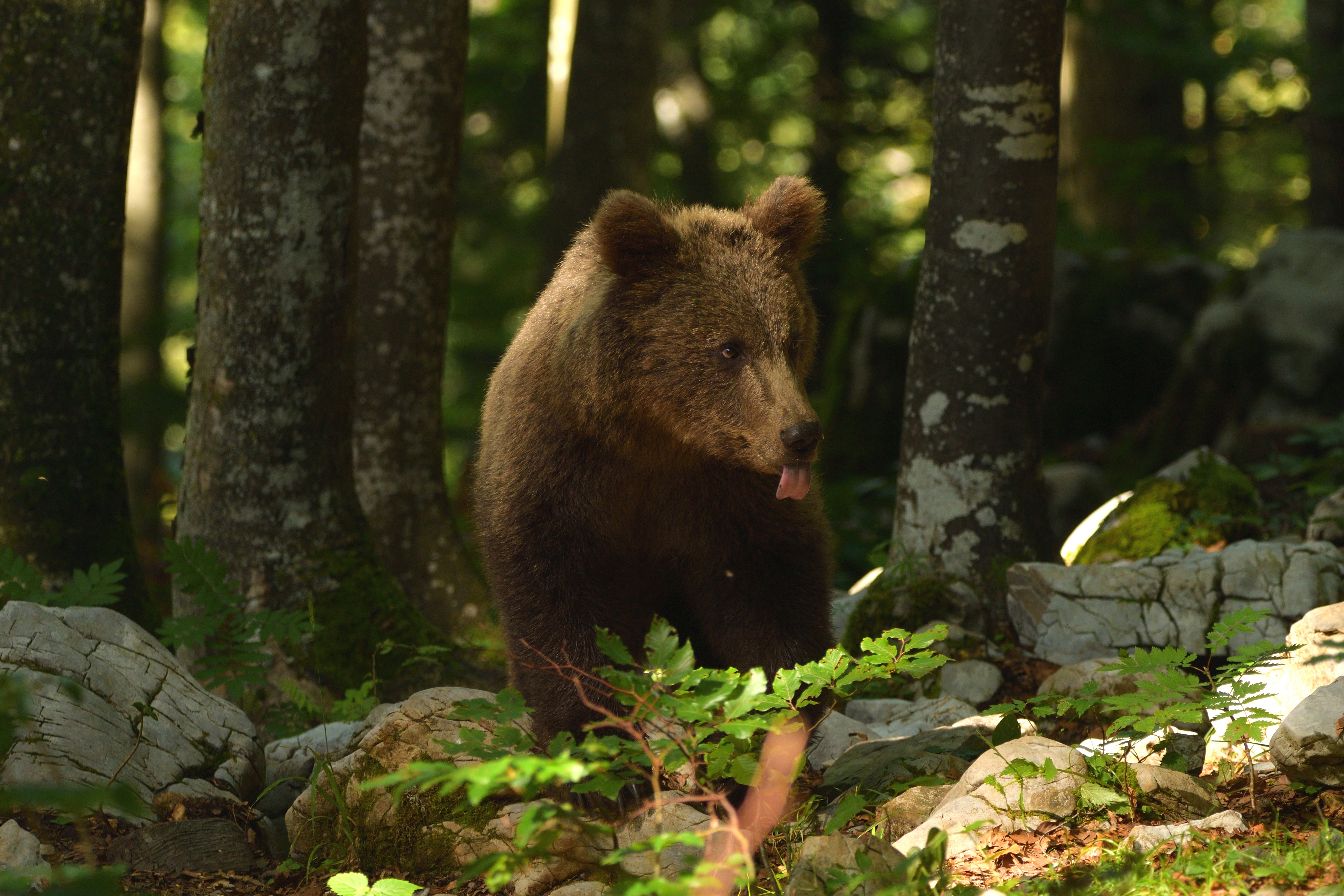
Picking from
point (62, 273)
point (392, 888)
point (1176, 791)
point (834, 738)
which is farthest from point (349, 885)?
point (62, 273)

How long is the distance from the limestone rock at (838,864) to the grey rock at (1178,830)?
675mm

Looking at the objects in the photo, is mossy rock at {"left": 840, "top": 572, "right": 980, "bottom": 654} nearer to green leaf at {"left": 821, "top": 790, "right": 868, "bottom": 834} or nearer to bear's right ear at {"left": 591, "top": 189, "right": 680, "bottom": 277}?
green leaf at {"left": 821, "top": 790, "right": 868, "bottom": 834}

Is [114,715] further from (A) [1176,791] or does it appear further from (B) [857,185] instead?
(B) [857,185]

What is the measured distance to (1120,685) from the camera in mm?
4488

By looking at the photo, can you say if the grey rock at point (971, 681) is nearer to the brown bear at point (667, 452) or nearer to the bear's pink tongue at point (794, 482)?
the brown bear at point (667, 452)

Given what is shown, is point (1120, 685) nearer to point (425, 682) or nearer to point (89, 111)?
point (425, 682)

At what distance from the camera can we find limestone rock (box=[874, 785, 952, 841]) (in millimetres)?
3672

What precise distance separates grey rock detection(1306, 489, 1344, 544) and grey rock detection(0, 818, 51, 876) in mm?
5615

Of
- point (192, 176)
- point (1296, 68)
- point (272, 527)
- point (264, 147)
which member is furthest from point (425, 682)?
point (192, 176)

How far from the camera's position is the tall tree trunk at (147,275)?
43.0 ft

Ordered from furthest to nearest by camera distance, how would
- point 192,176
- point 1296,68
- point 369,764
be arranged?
1. point 192,176
2. point 1296,68
3. point 369,764

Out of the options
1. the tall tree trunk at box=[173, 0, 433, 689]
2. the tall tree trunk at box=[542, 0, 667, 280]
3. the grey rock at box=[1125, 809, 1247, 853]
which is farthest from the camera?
the tall tree trunk at box=[542, 0, 667, 280]

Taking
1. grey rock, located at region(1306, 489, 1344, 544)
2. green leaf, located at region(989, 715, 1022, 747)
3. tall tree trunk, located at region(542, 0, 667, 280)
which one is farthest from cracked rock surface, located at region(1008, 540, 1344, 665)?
tall tree trunk, located at region(542, 0, 667, 280)

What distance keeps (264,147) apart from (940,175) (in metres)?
3.31
